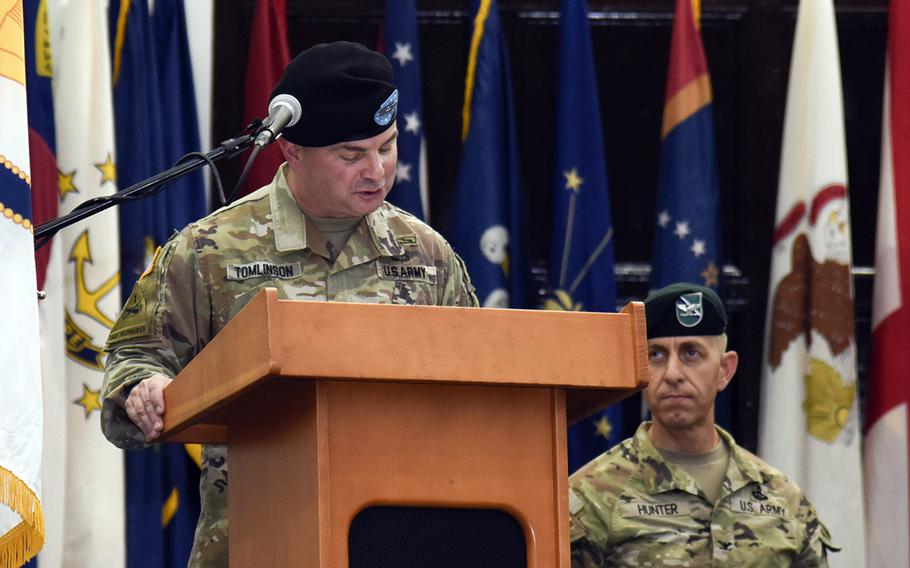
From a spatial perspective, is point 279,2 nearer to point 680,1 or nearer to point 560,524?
point 680,1

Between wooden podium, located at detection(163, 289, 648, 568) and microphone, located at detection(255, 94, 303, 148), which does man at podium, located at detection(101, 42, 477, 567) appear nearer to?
microphone, located at detection(255, 94, 303, 148)

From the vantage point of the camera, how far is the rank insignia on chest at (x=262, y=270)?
268 centimetres

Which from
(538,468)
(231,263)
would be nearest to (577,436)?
(231,263)

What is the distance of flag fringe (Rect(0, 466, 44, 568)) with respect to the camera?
270cm

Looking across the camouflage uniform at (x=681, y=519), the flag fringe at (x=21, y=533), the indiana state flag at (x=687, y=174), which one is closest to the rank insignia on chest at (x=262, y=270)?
the flag fringe at (x=21, y=533)

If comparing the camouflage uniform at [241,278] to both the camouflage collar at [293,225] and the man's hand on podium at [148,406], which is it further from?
the man's hand on podium at [148,406]

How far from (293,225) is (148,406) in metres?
0.57

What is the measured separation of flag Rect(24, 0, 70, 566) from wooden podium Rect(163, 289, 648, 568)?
264 cm

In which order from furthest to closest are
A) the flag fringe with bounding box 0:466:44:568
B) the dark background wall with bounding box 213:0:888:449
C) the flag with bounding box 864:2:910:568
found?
the dark background wall with bounding box 213:0:888:449 → the flag with bounding box 864:2:910:568 → the flag fringe with bounding box 0:466:44:568

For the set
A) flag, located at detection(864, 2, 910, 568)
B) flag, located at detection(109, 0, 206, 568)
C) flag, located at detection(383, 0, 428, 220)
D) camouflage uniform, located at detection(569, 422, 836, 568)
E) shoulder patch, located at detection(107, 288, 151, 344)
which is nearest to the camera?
shoulder patch, located at detection(107, 288, 151, 344)

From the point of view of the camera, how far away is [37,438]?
2.77 meters

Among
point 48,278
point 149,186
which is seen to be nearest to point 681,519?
point 149,186

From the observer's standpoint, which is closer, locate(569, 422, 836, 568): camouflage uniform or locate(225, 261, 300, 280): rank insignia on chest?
locate(225, 261, 300, 280): rank insignia on chest

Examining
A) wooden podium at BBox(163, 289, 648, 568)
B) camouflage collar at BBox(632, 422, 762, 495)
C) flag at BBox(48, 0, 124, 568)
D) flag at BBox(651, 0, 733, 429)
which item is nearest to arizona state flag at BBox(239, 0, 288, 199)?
flag at BBox(48, 0, 124, 568)
